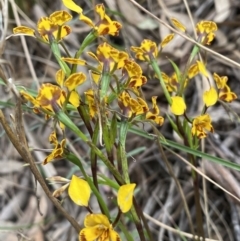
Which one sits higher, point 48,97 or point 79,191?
point 48,97

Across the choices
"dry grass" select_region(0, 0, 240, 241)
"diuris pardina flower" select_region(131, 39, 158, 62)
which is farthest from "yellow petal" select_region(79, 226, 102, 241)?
"dry grass" select_region(0, 0, 240, 241)

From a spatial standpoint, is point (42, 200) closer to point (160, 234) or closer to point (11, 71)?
point (160, 234)

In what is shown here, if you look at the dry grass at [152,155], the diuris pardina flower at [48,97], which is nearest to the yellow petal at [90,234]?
the diuris pardina flower at [48,97]

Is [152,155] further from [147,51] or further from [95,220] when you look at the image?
[95,220]

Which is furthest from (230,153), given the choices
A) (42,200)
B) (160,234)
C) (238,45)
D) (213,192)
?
(42,200)

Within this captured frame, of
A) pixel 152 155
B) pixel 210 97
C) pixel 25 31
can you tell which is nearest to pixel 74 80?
pixel 25 31

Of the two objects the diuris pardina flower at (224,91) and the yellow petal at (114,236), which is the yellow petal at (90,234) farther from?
the diuris pardina flower at (224,91)
